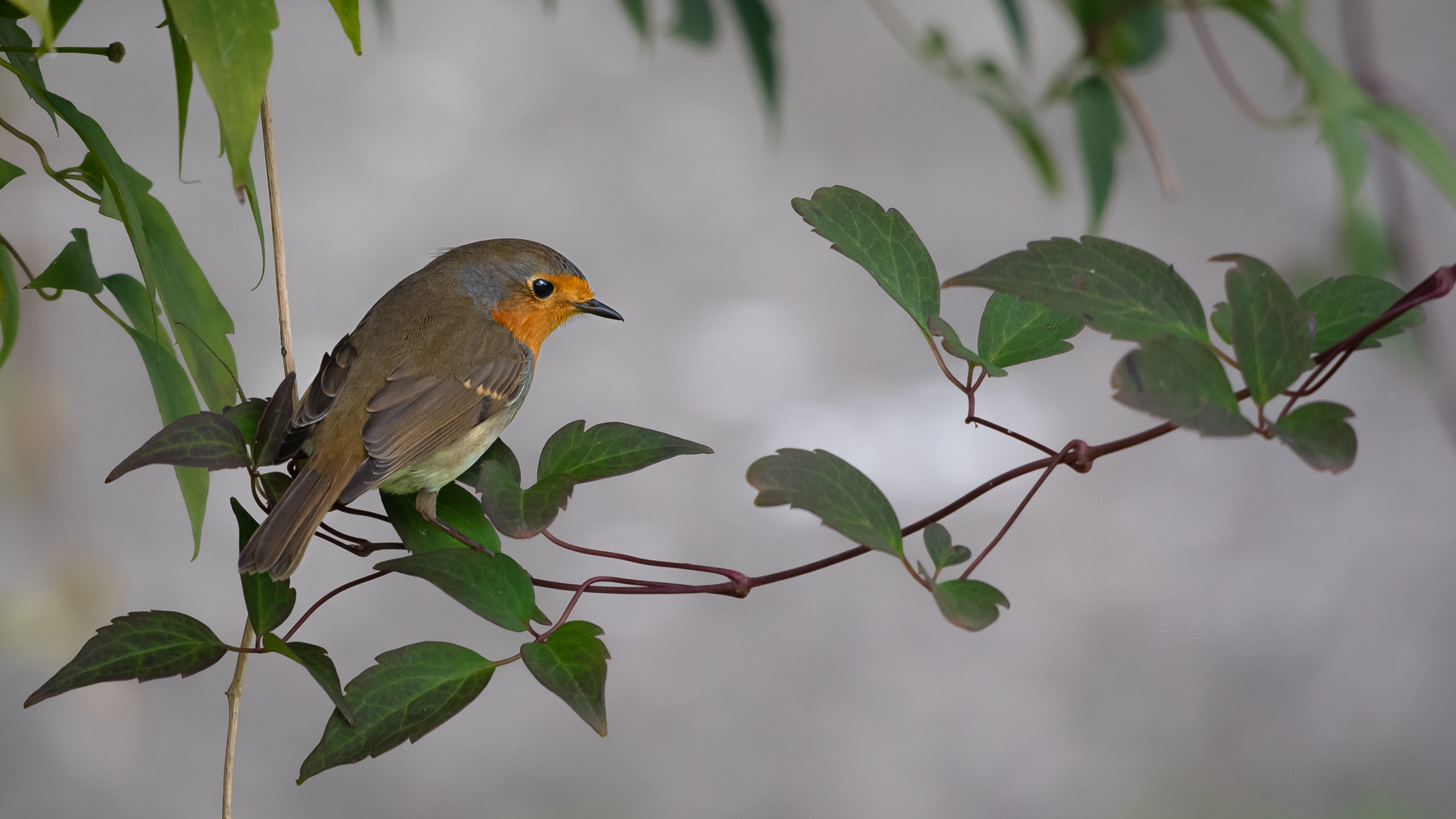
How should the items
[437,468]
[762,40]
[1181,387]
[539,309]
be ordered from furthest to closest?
[762,40] → [539,309] → [437,468] → [1181,387]

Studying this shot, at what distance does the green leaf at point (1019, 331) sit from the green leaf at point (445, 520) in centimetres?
22

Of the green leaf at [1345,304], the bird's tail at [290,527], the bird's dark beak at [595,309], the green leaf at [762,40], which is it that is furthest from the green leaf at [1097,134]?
the bird's tail at [290,527]

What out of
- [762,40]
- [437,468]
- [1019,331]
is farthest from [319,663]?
[762,40]

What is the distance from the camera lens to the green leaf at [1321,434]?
299 mm

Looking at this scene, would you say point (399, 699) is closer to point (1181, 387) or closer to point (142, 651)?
point (142, 651)

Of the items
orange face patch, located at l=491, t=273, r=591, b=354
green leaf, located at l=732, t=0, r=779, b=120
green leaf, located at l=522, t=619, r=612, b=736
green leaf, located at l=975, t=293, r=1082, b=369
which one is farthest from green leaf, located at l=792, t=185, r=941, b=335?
green leaf, located at l=732, t=0, r=779, b=120

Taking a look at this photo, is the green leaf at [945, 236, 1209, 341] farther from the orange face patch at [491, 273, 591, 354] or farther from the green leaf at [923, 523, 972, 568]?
the orange face patch at [491, 273, 591, 354]

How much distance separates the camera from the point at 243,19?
0.34m

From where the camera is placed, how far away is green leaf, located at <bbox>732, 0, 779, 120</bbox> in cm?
87

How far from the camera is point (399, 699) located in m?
0.37

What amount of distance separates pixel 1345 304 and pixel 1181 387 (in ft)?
0.33

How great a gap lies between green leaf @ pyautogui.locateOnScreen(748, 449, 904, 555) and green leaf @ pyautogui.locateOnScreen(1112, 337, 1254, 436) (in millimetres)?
81

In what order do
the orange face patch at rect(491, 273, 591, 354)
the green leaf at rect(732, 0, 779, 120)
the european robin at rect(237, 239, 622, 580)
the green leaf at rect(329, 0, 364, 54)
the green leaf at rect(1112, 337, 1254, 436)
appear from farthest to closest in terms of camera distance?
the green leaf at rect(732, 0, 779, 120) → the orange face patch at rect(491, 273, 591, 354) → the european robin at rect(237, 239, 622, 580) → the green leaf at rect(329, 0, 364, 54) → the green leaf at rect(1112, 337, 1254, 436)

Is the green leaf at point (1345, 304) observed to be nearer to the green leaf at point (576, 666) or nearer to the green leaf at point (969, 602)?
the green leaf at point (969, 602)
